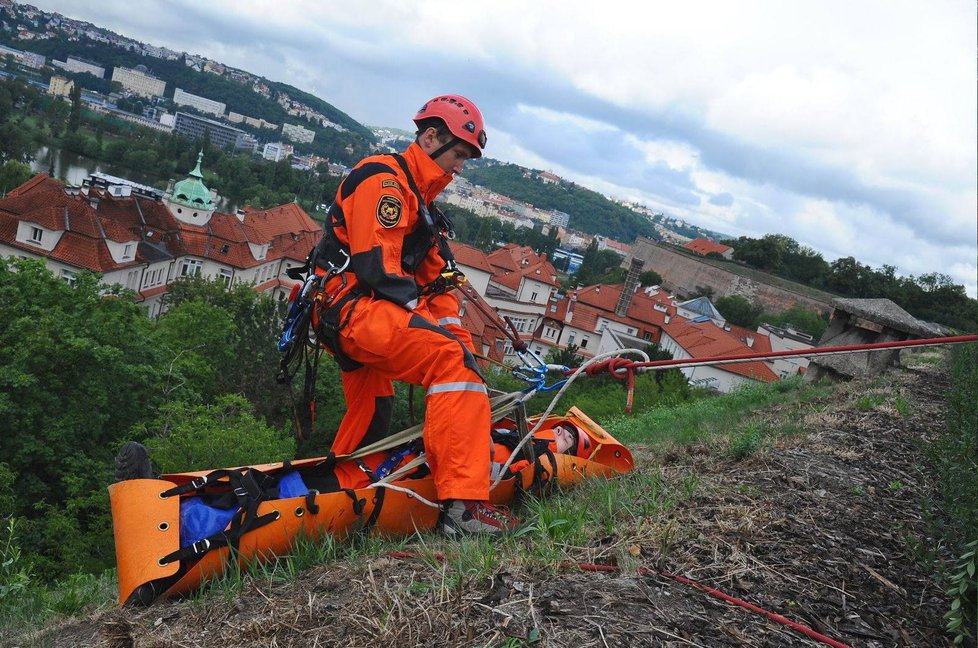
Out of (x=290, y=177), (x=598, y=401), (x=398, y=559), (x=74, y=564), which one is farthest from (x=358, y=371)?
(x=290, y=177)

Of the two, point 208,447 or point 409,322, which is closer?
point 409,322

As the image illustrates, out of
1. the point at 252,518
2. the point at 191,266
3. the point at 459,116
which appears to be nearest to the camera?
the point at 252,518

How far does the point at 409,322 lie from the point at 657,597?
199 centimetres

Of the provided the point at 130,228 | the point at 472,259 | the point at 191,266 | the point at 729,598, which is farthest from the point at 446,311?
the point at 191,266

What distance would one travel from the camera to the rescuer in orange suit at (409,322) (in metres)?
4.16

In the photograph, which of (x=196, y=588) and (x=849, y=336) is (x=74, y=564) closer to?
(x=196, y=588)

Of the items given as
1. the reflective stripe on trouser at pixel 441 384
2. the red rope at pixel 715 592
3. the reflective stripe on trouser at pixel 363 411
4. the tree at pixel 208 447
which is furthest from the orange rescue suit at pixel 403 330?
the tree at pixel 208 447

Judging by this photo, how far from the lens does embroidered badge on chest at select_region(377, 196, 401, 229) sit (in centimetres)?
435

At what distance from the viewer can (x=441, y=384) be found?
13.7 feet

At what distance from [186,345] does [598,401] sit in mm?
17661

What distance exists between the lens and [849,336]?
11.7m

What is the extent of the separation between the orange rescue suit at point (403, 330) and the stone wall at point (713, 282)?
70101 mm

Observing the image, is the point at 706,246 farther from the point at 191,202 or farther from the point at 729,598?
the point at 729,598

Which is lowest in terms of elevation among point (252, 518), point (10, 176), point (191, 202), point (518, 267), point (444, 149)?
point (10, 176)
